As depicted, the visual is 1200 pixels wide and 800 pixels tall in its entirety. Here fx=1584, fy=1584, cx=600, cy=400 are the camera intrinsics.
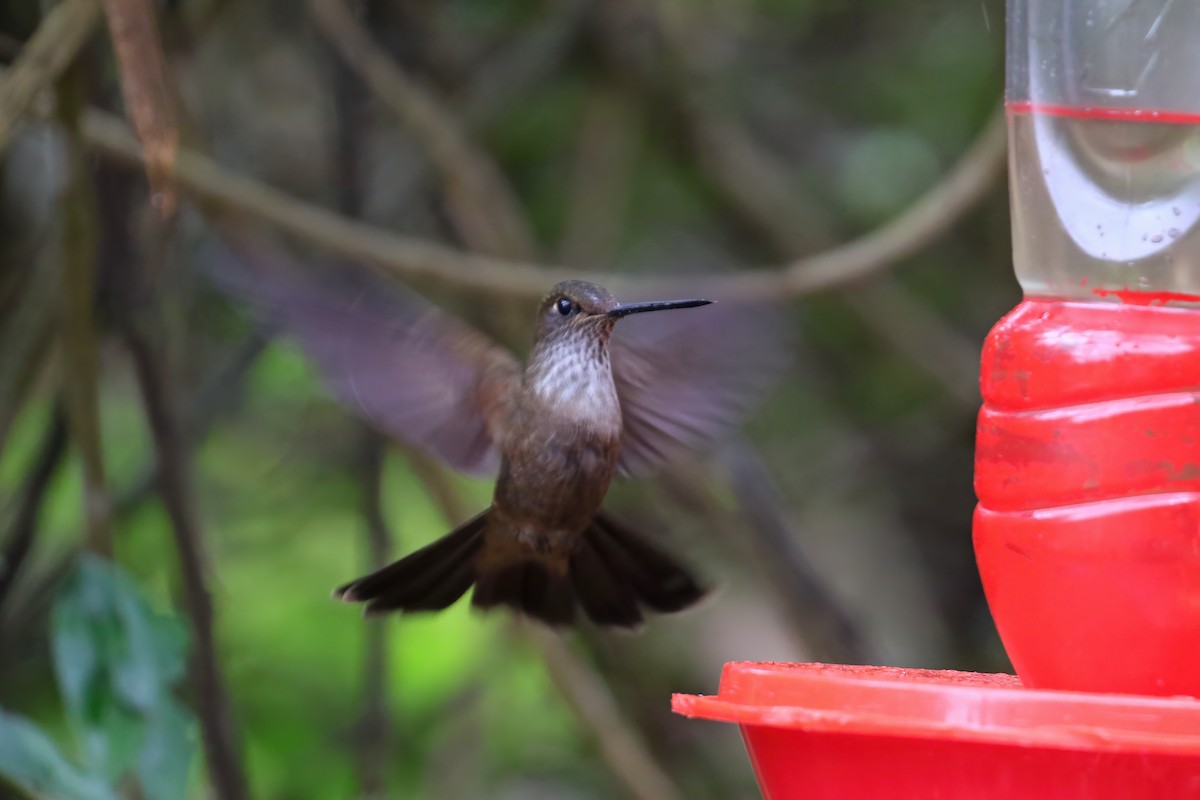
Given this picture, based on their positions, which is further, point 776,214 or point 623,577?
point 776,214

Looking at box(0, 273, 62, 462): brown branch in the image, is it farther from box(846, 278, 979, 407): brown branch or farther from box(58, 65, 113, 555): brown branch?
box(846, 278, 979, 407): brown branch

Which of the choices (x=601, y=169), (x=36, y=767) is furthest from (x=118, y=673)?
(x=601, y=169)

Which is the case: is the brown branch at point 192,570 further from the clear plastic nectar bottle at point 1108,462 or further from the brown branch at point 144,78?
the clear plastic nectar bottle at point 1108,462

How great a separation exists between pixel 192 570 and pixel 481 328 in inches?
58.6

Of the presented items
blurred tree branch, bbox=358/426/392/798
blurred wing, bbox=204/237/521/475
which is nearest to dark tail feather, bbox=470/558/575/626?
blurred wing, bbox=204/237/521/475

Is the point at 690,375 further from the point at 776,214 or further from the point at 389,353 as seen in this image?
the point at 776,214

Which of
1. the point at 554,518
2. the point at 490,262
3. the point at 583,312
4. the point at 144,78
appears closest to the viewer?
A: the point at 144,78

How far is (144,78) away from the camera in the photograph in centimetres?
215

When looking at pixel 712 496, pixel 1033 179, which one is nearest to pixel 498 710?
pixel 712 496

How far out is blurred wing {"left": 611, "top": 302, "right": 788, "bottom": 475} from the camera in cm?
288

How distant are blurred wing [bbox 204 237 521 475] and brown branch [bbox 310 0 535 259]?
0.70 m

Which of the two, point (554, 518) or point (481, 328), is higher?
point (481, 328)

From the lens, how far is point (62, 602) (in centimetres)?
260

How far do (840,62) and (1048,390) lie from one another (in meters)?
3.26
